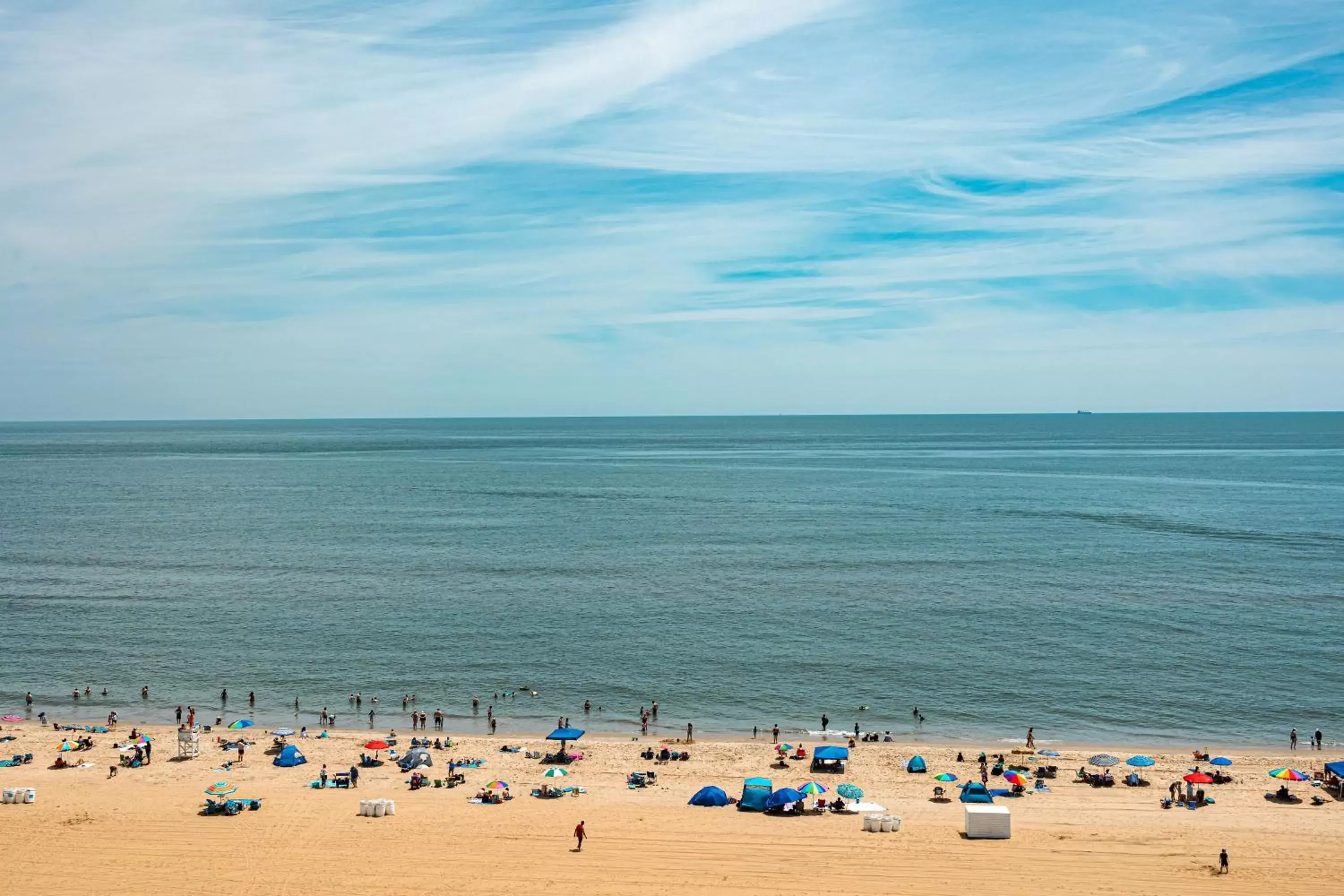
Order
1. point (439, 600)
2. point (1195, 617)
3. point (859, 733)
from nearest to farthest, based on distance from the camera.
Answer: point (859, 733)
point (1195, 617)
point (439, 600)

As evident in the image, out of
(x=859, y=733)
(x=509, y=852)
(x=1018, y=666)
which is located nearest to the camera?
(x=509, y=852)

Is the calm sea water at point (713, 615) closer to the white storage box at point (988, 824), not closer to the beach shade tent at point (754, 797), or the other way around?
the beach shade tent at point (754, 797)

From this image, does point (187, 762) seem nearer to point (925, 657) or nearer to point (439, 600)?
point (439, 600)

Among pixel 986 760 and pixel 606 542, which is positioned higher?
pixel 606 542

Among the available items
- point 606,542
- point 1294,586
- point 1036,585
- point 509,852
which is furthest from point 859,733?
point 606,542

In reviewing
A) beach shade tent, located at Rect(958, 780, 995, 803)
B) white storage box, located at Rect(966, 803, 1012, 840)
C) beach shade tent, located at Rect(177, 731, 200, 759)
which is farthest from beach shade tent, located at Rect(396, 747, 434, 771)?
white storage box, located at Rect(966, 803, 1012, 840)

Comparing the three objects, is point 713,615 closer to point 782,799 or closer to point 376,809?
point 782,799
